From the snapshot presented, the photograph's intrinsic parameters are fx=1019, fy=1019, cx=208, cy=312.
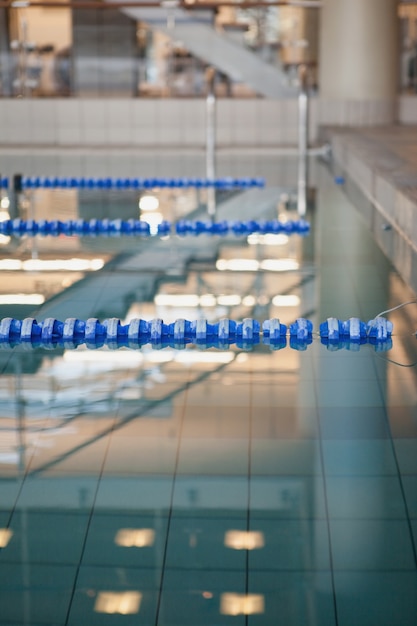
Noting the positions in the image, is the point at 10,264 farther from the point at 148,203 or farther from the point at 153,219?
the point at 148,203

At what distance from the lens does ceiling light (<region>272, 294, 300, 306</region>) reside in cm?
474

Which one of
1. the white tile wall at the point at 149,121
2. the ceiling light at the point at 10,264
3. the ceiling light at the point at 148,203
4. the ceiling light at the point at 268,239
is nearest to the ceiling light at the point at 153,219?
the ceiling light at the point at 148,203

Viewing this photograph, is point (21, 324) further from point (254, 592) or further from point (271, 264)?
point (254, 592)

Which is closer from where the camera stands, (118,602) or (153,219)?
(118,602)

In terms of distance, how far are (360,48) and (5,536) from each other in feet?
40.3

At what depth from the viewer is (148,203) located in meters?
8.57

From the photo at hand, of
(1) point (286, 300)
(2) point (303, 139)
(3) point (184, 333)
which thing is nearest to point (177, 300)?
(1) point (286, 300)

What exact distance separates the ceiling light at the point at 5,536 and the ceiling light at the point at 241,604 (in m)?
0.55

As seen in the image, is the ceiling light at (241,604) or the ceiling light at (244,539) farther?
the ceiling light at (244,539)

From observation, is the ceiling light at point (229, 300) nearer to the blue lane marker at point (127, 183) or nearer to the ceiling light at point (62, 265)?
the ceiling light at point (62, 265)

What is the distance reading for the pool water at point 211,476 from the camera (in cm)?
211

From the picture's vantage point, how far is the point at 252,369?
148 inches

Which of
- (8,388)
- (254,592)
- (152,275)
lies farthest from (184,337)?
(254,592)

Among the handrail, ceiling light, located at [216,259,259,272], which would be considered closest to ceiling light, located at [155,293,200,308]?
ceiling light, located at [216,259,259,272]
